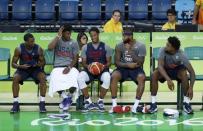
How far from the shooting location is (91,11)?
17156mm

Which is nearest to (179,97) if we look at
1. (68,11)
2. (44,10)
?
(68,11)

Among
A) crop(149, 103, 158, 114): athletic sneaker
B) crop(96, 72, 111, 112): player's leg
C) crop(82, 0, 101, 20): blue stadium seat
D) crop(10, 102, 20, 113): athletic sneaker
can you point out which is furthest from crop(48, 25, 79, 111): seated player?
crop(82, 0, 101, 20): blue stadium seat

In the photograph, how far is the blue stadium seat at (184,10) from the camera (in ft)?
54.8

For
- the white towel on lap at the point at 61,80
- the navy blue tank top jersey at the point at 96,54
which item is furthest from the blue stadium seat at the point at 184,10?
the white towel on lap at the point at 61,80

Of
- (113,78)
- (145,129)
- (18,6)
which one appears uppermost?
(18,6)

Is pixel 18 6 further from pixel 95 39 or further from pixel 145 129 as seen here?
pixel 145 129

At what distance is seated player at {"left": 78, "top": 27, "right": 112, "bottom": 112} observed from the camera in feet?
33.2

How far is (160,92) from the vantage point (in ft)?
41.4

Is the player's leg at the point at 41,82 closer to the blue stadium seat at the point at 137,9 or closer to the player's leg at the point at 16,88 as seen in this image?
the player's leg at the point at 16,88

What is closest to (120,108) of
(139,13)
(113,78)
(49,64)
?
(113,78)

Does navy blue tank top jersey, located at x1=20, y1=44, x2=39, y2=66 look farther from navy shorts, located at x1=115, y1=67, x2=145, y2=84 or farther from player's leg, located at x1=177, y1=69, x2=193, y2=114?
player's leg, located at x1=177, y1=69, x2=193, y2=114

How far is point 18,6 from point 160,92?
669cm

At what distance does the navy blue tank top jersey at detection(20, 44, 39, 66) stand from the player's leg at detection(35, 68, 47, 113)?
189 millimetres

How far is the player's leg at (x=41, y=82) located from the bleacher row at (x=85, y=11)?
6.71 m
